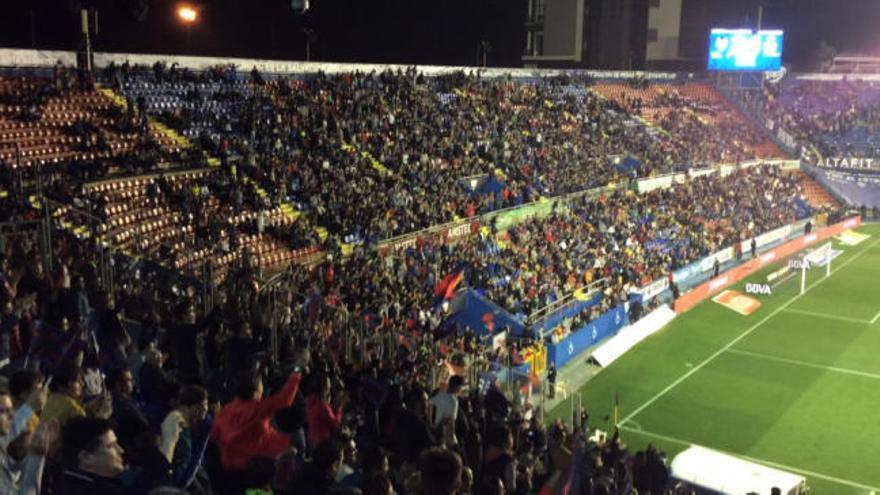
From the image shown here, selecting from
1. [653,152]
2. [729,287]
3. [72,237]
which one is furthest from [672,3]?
[72,237]

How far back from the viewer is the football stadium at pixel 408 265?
19.7 ft

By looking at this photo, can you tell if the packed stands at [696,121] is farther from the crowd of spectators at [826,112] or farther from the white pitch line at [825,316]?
the white pitch line at [825,316]

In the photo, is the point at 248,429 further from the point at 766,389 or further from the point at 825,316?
the point at 825,316

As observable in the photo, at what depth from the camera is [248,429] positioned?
17.5 feet

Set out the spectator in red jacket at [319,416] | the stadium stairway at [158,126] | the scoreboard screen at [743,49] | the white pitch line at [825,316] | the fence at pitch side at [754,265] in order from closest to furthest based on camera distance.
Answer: the spectator in red jacket at [319,416], the stadium stairway at [158,126], the white pitch line at [825,316], the fence at pitch side at [754,265], the scoreboard screen at [743,49]

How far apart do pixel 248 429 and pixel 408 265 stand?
16.5 meters

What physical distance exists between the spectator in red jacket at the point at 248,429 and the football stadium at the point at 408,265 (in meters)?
0.02

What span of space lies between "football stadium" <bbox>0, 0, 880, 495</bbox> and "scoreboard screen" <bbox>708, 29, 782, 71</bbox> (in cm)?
19

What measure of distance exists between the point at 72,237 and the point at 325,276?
21.0 feet

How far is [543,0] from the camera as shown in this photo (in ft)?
161

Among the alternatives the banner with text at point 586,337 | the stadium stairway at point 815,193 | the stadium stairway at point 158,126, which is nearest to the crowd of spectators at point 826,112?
the stadium stairway at point 815,193

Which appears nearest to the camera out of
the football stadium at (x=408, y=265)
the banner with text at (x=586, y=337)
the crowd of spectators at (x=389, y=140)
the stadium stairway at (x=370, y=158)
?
the football stadium at (x=408, y=265)

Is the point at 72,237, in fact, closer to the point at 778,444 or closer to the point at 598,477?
the point at 598,477

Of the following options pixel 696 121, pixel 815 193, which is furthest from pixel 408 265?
pixel 815 193
